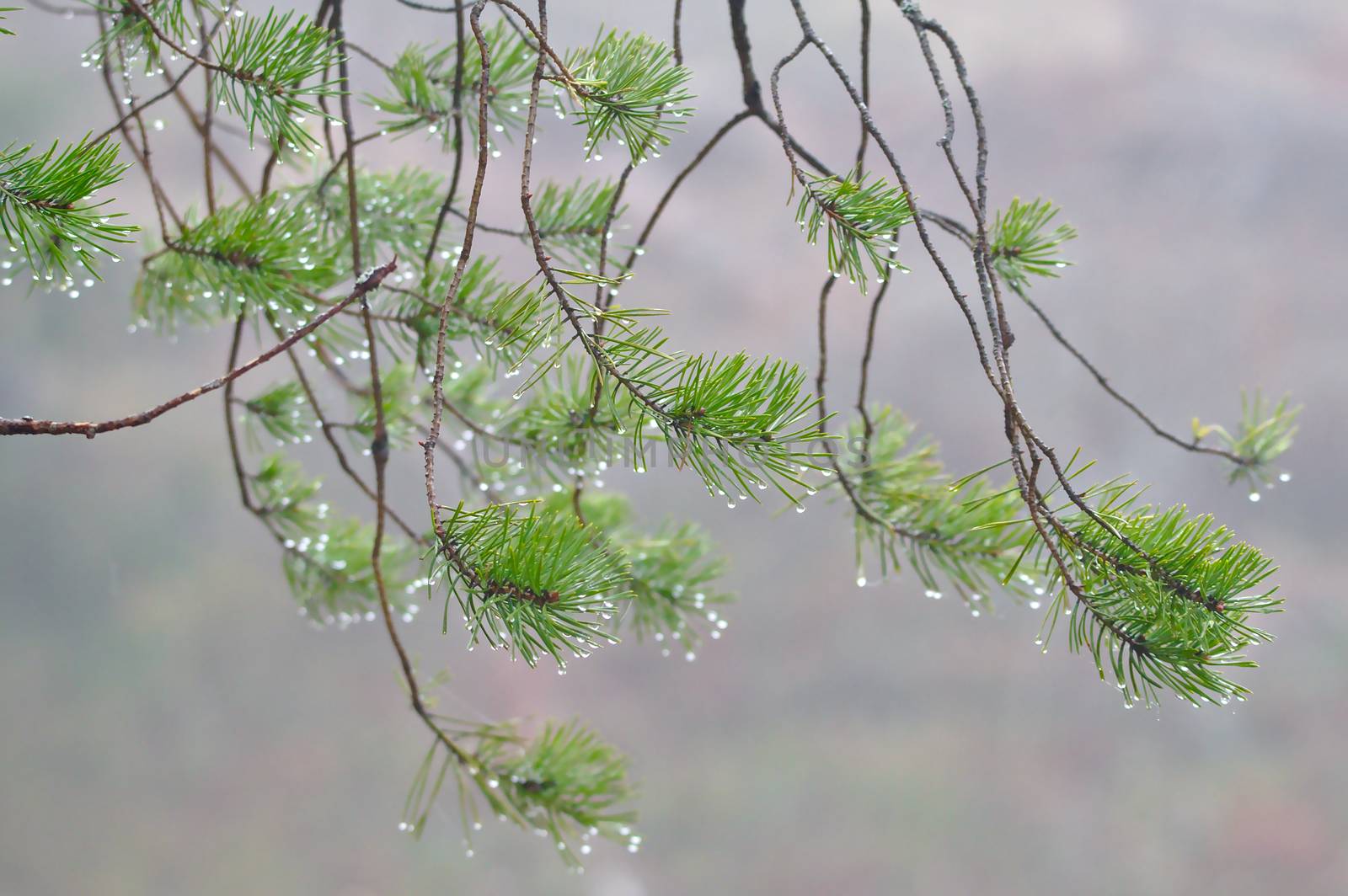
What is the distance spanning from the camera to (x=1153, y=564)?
9.3 inches

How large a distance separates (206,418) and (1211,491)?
97cm

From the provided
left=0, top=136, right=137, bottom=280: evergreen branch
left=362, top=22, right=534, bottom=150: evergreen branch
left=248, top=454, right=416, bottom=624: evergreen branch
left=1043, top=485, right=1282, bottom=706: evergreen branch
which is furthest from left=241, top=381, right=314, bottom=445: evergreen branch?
left=1043, top=485, right=1282, bottom=706: evergreen branch

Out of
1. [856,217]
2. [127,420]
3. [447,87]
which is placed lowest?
[127,420]

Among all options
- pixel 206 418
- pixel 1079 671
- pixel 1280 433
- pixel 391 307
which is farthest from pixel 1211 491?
pixel 206 418

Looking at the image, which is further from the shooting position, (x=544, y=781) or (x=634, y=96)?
(x=544, y=781)

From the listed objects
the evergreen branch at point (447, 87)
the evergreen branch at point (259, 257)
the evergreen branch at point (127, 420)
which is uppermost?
the evergreen branch at point (447, 87)

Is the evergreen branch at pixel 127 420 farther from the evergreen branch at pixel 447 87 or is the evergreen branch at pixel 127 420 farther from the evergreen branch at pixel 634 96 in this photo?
the evergreen branch at pixel 447 87

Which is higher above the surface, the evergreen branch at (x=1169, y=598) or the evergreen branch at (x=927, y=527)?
the evergreen branch at (x=927, y=527)

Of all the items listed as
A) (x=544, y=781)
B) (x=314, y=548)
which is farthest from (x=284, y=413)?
(x=544, y=781)

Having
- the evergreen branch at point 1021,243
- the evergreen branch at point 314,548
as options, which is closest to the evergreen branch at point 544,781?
the evergreen branch at point 314,548

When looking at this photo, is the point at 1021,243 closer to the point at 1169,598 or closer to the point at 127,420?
the point at 1169,598

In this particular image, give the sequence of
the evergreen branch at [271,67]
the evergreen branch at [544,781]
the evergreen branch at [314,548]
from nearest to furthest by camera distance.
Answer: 1. the evergreen branch at [271,67]
2. the evergreen branch at [544,781]
3. the evergreen branch at [314,548]

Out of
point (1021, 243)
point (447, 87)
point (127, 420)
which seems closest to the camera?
point (127, 420)

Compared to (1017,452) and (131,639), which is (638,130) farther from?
(131,639)
